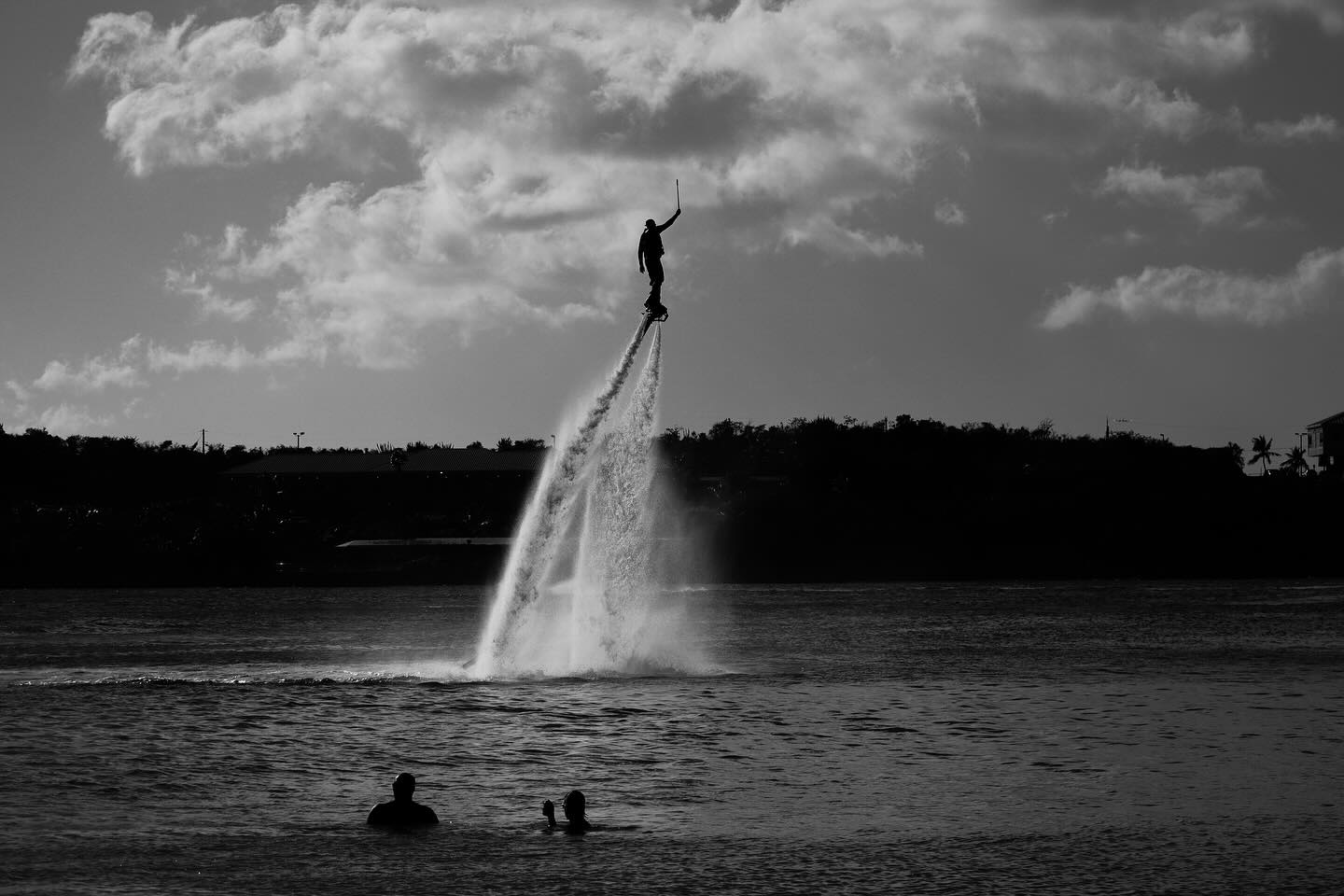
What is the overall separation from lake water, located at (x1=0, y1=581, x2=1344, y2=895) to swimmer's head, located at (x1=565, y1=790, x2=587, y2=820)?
0.47 meters

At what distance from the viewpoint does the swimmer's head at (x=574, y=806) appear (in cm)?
3008

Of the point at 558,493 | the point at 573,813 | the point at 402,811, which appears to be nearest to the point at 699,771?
the point at 573,813

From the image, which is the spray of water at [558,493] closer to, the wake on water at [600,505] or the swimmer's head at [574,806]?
the wake on water at [600,505]

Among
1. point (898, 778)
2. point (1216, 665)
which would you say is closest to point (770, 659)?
point (1216, 665)

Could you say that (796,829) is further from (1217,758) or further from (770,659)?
(770,659)

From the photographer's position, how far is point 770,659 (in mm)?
73750

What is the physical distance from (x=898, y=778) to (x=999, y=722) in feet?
39.7

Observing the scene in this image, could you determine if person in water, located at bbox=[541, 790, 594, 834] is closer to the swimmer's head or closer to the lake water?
the swimmer's head

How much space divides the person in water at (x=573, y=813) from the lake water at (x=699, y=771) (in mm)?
359

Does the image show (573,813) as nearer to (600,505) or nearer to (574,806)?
(574,806)

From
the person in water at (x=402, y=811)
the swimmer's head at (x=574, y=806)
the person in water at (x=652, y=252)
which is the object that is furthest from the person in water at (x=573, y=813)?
the person in water at (x=652, y=252)

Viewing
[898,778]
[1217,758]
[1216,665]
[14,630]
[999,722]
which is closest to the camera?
[898,778]

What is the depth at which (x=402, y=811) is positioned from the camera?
30562mm

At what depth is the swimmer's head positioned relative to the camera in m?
30.1
